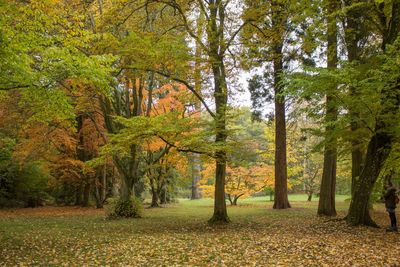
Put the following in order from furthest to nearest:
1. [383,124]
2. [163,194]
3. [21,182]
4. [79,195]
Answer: [163,194], [79,195], [21,182], [383,124]

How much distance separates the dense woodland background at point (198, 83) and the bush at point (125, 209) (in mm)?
66

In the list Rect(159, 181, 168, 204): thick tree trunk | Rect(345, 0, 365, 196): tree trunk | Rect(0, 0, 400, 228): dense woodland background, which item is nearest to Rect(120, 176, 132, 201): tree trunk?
Rect(0, 0, 400, 228): dense woodland background

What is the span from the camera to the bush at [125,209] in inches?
663

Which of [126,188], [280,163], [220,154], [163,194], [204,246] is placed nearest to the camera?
[204,246]

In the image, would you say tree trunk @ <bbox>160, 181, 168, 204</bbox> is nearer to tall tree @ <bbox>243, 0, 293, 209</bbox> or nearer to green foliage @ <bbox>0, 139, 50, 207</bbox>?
green foliage @ <bbox>0, 139, 50, 207</bbox>

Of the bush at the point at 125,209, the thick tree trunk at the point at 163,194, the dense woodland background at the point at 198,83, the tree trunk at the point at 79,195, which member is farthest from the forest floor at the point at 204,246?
the thick tree trunk at the point at 163,194

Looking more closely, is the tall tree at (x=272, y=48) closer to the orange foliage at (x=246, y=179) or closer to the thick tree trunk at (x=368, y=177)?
the thick tree trunk at (x=368, y=177)

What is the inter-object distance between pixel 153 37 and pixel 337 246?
1000 cm

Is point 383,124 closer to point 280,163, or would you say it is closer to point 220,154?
point 220,154

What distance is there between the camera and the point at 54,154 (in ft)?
75.9

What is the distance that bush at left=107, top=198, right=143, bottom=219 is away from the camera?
16828mm

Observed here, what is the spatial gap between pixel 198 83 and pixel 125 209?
6.81m

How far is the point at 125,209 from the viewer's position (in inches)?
671

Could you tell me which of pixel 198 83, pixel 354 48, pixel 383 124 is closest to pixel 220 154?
pixel 198 83
